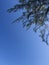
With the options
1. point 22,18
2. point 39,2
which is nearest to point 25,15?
point 22,18

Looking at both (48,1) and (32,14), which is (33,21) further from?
(48,1)

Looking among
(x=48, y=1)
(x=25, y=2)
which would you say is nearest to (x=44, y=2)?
(x=48, y=1)

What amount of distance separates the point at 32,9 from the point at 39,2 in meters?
0.54

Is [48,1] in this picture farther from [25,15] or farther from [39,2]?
[25,15]

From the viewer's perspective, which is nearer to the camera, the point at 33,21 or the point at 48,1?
the point at 48,1

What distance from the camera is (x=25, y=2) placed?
11602 mm

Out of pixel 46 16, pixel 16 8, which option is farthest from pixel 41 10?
pixel 16 8

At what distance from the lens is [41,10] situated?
11945 millimetres

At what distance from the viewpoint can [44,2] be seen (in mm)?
11469

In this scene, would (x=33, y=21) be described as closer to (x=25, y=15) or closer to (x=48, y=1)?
(x=25, y=15)

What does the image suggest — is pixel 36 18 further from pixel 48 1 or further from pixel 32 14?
pixel 48 1

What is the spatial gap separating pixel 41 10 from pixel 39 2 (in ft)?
1.92

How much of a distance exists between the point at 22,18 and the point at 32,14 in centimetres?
54

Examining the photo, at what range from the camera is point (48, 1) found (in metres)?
11.4
